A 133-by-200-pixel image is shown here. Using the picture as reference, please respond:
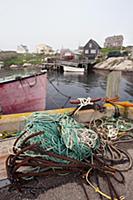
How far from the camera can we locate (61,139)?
7.47 feet

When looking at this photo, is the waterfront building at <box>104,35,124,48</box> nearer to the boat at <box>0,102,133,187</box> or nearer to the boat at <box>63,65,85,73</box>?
the boat at <box>63,65,85,73</box>

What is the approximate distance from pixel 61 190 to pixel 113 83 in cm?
312

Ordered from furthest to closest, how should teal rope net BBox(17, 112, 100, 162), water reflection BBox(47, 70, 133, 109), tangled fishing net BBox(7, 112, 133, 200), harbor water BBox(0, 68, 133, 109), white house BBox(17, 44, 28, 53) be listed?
white house BBox(17, 44, 28, 53) → water reflection BBox(47, 70, 133, 109) → harbor water BBox(0, 68, 133, 109) → teal rope net BBox(17, 112, 100, 162) → tangled fishing net BBox(7, 112, 133, 200)

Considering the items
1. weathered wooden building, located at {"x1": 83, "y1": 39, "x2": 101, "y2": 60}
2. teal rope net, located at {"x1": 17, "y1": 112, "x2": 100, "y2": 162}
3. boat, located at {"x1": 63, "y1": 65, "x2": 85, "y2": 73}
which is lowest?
boat, located at {"x1": 63, "y1": 65, "x2": 85, "y2": 73}

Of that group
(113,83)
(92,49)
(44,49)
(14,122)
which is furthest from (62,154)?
(44,49)

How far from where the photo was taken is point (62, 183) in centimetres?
200

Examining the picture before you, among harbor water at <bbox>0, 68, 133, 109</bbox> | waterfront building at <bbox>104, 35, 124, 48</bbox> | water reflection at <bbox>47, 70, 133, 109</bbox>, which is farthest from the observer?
waterfront building at <bbox>104, 35, 124, 48</bbox>

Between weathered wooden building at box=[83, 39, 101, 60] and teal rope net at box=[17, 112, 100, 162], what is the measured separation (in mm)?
57842

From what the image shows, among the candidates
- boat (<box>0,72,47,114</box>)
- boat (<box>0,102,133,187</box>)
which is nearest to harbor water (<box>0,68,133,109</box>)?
boat (<box>0,72,47,114</box>)

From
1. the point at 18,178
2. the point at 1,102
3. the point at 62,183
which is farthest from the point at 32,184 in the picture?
the point at 1,102

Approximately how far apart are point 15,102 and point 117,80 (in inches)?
161

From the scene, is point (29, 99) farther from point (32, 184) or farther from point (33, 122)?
Answer: point (32, 184)

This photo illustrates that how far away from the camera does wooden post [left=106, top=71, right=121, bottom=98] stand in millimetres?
4246

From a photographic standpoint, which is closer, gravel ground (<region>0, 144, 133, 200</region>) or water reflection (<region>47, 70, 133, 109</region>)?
gravel ground (<region>0, 144, 133, 200</region>)
